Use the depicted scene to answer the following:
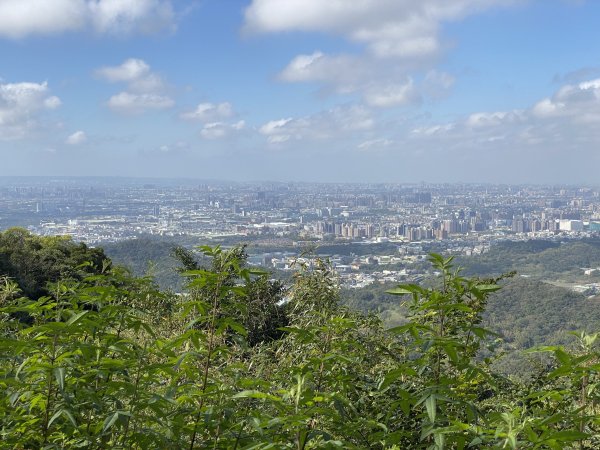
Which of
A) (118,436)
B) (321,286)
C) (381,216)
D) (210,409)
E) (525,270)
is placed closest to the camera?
(210,409)

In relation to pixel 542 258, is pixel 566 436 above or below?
above

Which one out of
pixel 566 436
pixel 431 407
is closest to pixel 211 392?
pixel 431 407

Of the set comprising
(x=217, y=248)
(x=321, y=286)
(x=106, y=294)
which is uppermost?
(x=217, y=248)

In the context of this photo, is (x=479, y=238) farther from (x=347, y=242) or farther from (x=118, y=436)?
(x=118, y=436)

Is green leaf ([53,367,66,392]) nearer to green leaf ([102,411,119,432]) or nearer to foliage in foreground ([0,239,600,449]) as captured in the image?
foliage in foreground ([0,239,600,449])

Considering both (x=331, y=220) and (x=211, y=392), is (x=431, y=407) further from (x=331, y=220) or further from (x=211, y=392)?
(x=331, y=220)

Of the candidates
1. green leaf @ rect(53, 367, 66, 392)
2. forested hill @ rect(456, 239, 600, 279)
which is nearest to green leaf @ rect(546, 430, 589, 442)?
green leaf @ rect(53, 367, 66, 392)

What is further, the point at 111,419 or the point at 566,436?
the point at 111,419

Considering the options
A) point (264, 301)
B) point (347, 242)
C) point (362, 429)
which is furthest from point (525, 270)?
point (362, 429)

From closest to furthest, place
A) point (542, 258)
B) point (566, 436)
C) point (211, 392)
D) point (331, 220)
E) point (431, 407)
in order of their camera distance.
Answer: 1. point (566, 436)
2. point (431, 407)
3. point (211, 392)
4. point (542, 258)
5. point (331, 220)

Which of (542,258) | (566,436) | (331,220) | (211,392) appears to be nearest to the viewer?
(566,436)

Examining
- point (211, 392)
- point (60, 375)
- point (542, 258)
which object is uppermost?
point (60, 375)
